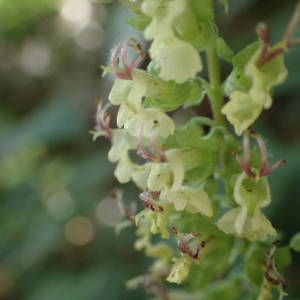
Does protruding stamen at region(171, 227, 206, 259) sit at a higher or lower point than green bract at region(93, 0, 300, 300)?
lower

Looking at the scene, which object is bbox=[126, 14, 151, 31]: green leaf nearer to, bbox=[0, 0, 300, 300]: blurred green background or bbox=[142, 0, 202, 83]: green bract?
bbox=[142, 0, 202, 83]: green bract

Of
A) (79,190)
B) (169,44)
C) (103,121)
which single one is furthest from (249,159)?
(79,190)

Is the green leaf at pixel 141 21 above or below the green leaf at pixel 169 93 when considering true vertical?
above

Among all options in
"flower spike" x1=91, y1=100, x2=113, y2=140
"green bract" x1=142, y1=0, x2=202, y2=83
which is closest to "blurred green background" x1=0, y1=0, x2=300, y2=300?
"flower spike" x1=91, y1=100, x2=113, y2=140

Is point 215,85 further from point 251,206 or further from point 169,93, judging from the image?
point 251,206

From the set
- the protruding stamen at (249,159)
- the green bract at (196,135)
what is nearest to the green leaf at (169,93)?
the green bract at (196,135)

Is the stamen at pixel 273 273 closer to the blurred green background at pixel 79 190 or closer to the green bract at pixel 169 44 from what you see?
the green bract at pixel 169 44

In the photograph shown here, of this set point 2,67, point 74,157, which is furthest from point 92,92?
point 2,67

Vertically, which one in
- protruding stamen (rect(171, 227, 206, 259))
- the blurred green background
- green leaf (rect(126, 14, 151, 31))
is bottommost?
the blurred green background
